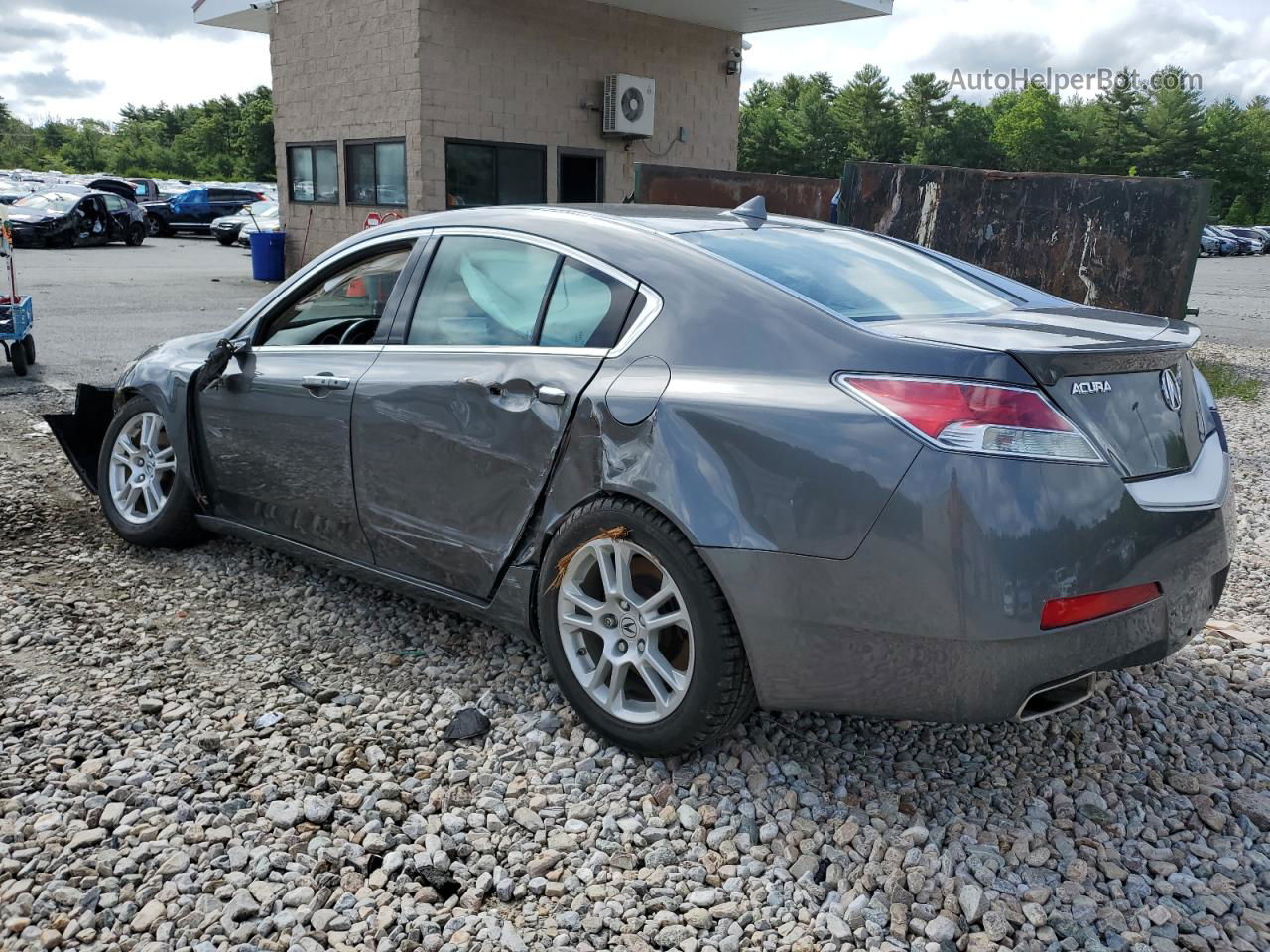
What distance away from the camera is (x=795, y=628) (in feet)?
8.79

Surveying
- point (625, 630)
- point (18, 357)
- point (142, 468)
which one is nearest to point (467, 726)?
point (625, 630)

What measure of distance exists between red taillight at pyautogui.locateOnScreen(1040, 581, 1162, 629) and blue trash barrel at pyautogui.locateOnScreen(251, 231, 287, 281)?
18.9m

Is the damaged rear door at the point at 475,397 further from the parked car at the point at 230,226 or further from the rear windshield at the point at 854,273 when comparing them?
the parked car at the point at 230,226

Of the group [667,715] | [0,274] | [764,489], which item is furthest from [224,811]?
[0,274]

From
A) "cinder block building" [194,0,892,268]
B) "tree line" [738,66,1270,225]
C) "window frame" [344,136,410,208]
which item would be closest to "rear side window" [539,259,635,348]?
"cinder block building" [194,0,892,268]

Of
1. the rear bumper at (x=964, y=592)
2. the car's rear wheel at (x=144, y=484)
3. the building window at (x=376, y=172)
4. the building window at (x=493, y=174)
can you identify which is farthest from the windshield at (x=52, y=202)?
the rear bumper at (x=964, y=592)

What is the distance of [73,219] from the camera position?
88.5 ft

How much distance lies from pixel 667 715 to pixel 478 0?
51.3ft

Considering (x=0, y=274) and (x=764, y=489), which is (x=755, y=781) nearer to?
(x=764, y=489)

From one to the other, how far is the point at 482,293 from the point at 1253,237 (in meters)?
63.4

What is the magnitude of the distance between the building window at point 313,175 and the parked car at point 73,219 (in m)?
10.2

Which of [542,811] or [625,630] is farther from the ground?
[625,630]

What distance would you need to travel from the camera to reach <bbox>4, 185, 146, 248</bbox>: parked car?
2623 cm

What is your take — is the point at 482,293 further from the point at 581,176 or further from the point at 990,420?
the point at 581,176
